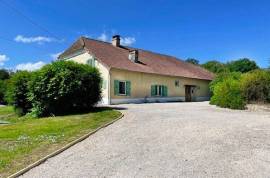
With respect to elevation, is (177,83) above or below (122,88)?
above

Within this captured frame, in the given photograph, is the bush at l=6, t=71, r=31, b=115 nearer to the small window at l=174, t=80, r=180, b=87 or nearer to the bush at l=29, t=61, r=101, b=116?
the bush at l=29, t=61, r=101, b=116

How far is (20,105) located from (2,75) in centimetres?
3984

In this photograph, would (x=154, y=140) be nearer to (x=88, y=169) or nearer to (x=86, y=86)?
(x=88, y=169)

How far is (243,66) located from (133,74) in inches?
1368

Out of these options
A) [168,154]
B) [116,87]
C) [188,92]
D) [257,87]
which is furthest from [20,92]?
[188,92]

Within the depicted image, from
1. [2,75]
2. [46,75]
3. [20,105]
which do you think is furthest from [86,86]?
[2,75]

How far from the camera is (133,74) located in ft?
79.2

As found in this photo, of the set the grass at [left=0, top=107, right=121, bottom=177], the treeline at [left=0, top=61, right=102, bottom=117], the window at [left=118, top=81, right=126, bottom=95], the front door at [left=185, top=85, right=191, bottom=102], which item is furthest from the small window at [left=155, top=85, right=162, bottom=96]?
the grass at [left=0, top=107, right=121, bottom=177]

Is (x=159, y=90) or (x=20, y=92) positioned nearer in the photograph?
(x=20, y=92)

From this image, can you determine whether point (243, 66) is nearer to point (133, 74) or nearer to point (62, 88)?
point (133, 74)

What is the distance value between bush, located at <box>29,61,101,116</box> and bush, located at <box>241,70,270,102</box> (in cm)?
922

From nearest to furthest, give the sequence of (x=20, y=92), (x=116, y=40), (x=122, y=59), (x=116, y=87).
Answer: (x=20, y=92) < (x=116, y=87) < (x=122, y=59) < (x=116, y=40)

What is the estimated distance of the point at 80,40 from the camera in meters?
26.1

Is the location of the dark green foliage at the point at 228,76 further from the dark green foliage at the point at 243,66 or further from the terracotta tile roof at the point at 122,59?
the dark green foliage at the point at 243,66
